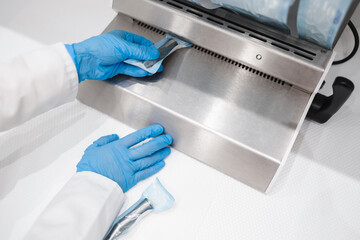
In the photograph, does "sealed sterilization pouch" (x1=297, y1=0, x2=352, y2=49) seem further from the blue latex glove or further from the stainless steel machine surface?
the blue latex glove

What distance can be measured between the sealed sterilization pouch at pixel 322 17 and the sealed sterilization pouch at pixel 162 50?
0.32m

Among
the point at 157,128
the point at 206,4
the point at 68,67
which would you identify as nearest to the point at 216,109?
the point at 157,128

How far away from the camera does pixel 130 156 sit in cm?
83

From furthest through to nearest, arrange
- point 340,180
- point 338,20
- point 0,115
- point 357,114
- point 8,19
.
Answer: point 8,19 → point 357,114 → point 340,180 → point 0,115 → point 338,20

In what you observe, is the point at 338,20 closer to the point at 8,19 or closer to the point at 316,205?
the point at 316,205

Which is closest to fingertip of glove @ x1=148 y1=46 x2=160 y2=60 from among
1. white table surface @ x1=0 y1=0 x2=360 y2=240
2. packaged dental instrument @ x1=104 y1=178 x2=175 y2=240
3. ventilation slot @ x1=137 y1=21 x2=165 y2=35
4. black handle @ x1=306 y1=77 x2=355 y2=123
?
ventilation slot @ x1=137 y1=21 x2=165 y2=35

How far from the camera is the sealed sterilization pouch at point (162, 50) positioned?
2.85 feet

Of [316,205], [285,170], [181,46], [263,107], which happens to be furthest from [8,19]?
[316,205]

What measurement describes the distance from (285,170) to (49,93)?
2.09 ft

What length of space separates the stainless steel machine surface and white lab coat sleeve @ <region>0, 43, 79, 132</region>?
114 mm

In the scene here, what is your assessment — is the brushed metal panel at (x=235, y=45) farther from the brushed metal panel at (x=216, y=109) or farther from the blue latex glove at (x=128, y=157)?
the blue latex glove at (x=128, y=157)

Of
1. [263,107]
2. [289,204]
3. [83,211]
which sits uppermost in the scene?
[263,107]

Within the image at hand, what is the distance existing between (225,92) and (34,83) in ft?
1.56

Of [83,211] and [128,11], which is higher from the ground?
[128,11]
